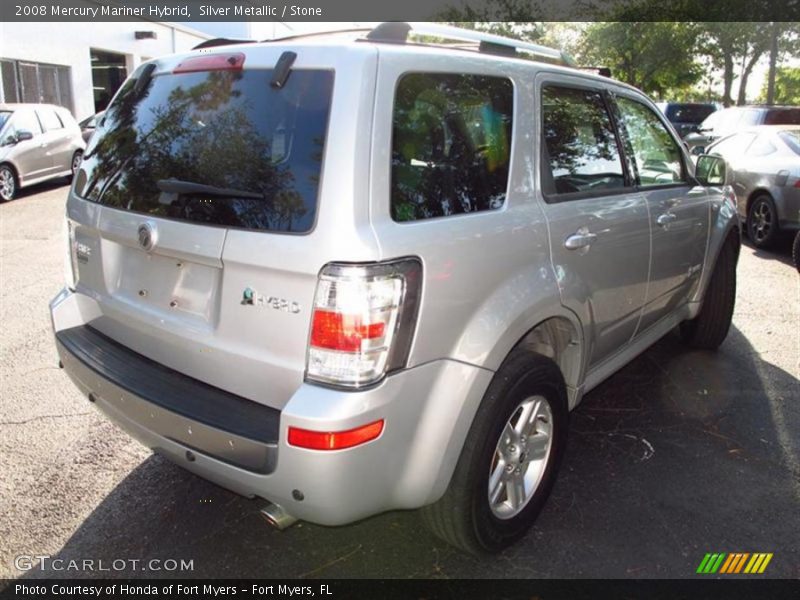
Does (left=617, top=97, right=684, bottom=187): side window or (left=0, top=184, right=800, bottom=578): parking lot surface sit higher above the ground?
(left=617, top=97, right=684, bottom=187): side window

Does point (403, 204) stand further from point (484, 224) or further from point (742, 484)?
point (742, 484)

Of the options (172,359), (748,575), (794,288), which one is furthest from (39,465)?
(794,288)

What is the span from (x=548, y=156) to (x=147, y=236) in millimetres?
1660

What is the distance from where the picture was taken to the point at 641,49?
3384 cm

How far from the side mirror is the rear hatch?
10.3ft

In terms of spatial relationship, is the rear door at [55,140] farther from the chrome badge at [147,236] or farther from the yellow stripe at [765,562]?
the yellow stripe at [765,562]

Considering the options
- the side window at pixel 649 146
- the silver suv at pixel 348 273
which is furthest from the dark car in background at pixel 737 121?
the silver suv at pixel 348 273

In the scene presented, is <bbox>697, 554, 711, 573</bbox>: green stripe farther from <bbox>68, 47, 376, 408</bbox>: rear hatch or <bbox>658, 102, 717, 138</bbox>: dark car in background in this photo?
<bbox>658, 102, 717, 138</bbox>: dark car in background

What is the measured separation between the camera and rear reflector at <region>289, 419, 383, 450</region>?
6.82 feet

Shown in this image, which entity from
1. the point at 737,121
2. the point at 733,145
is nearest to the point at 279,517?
the point at 733,145

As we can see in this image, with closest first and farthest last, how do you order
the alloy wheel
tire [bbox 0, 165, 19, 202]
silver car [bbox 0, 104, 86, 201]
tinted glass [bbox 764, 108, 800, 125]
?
the alloy wheel < tire [bbox 0, 165, 19, 202] < silver car [bbox 0, 104, 86, 201] < tinted glass [bbox 764, 108, 800, 125]

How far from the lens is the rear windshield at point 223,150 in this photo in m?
2.20

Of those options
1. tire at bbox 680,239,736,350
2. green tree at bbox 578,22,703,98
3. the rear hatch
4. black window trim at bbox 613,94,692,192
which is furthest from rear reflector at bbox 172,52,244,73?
green tree at bbox 578,22,703,98

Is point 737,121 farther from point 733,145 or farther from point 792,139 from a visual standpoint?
point 792,139
